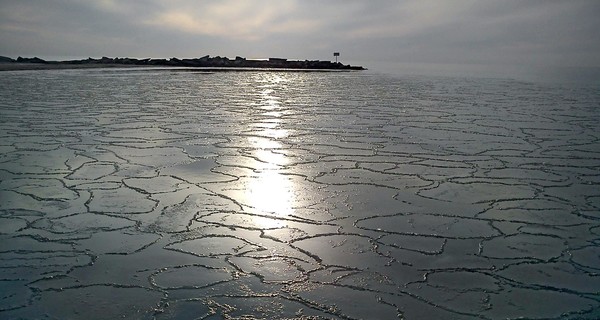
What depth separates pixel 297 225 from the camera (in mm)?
3270

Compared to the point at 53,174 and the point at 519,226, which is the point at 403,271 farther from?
the point at 53,174

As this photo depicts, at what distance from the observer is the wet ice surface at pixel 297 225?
2320 mm

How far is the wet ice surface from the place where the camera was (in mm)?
2320

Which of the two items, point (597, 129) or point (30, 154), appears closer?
point (30, 154)

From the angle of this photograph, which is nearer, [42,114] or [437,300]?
[437,300]

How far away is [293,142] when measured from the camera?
636 cm

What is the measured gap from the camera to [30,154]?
17.7ft

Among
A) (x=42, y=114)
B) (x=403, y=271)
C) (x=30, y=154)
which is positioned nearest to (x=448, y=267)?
(x=403, y=271)

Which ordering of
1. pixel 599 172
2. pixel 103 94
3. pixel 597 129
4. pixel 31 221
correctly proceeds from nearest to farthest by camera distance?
pixel 31 221, pixel 599 172, pixel 597 129, pixel 103 94

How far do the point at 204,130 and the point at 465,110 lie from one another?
5.82 metres

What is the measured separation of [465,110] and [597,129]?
2.94 m

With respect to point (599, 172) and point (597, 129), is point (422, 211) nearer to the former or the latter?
point (599, 172)

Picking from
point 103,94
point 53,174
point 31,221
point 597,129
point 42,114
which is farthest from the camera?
point 103,94

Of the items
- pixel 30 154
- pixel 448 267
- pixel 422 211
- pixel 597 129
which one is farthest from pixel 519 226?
pixel 597 129
